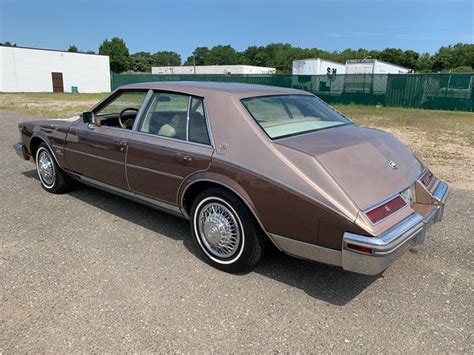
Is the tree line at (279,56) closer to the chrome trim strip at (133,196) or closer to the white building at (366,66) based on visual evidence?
the white building at (366,66)

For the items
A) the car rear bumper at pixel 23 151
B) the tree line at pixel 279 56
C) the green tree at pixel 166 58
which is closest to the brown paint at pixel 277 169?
the car rear bumper at pixel 23 151

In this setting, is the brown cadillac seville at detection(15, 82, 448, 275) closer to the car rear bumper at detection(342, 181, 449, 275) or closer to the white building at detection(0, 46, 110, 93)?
the car rear bumper at detection(342, 181, 449, 275)

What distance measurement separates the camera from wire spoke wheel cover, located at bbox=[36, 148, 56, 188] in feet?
16.8

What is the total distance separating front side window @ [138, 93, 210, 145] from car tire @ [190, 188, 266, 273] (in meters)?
0.53

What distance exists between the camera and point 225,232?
3184mm

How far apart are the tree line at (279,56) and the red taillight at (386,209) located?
86.7 m

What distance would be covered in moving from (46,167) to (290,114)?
3.49 meters

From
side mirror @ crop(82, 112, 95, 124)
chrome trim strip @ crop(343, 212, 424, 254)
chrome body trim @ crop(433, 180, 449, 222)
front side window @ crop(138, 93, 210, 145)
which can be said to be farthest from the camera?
side mirror @ crop(82, 112, 95, 124)

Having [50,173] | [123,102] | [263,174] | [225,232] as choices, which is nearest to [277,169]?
[263,174]

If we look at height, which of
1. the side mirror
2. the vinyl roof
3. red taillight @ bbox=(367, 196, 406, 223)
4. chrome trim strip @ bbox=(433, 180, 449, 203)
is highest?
the vinyl roof

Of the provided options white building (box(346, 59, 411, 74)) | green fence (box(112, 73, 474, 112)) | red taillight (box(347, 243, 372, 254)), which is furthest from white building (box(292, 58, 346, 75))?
red taillight (box(347, 243, 372, 254))

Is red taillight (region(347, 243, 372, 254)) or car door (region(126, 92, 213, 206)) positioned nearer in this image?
red taillight (region(347, 243, 372, 254))

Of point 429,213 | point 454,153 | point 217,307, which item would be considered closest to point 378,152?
point 429,213

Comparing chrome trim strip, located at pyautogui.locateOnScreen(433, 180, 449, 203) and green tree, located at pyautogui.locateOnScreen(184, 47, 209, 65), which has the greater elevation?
green tree, located at pyautogui.locateOnScreen(184, 47, 209, 65)
